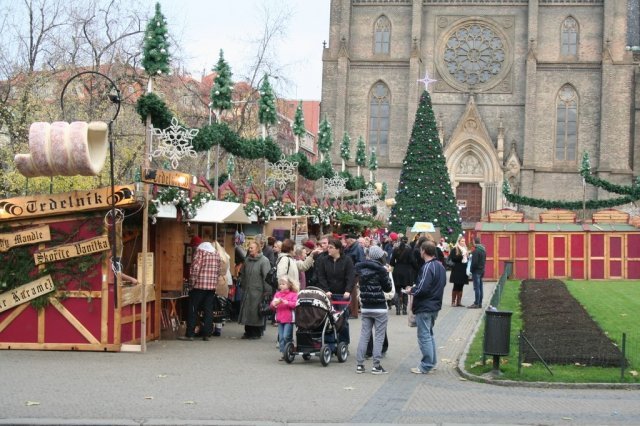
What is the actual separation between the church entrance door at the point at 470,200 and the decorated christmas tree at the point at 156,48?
5158 cm

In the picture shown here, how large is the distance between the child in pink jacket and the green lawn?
273 cm

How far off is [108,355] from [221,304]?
374 cm

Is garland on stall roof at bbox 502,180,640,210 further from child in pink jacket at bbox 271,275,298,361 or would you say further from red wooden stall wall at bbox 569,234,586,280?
child in pink jacket at bbox 271,275,298,361

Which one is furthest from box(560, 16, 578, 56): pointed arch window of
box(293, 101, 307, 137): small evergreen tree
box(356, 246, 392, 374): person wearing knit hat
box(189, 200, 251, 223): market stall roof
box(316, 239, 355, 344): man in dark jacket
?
box(356, 246, 392, 374): person wearing knit hat

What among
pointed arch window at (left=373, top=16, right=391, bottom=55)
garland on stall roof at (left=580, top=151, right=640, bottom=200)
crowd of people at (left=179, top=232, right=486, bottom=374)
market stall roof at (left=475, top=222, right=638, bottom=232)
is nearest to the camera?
crowd of people at (left=179, top=232, right=486, bottom=374)

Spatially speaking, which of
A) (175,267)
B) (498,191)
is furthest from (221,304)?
(498,191)

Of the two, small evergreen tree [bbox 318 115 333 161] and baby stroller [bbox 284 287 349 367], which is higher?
small evergreen tree [bbox 318 115 333 161]

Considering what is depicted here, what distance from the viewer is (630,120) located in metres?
65.9

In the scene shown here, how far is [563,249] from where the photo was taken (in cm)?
3872

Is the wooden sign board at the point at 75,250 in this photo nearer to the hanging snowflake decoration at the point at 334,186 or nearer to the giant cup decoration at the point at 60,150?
the giant cup decoration at the point at 60,150

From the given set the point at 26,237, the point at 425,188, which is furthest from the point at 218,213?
the point at 425,188

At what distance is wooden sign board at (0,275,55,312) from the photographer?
15.5 m

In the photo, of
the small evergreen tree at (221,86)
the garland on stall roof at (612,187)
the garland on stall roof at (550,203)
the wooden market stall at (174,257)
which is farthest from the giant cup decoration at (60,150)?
the garland on stall roof at (550,203)

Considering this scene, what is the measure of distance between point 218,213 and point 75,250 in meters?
3.82
